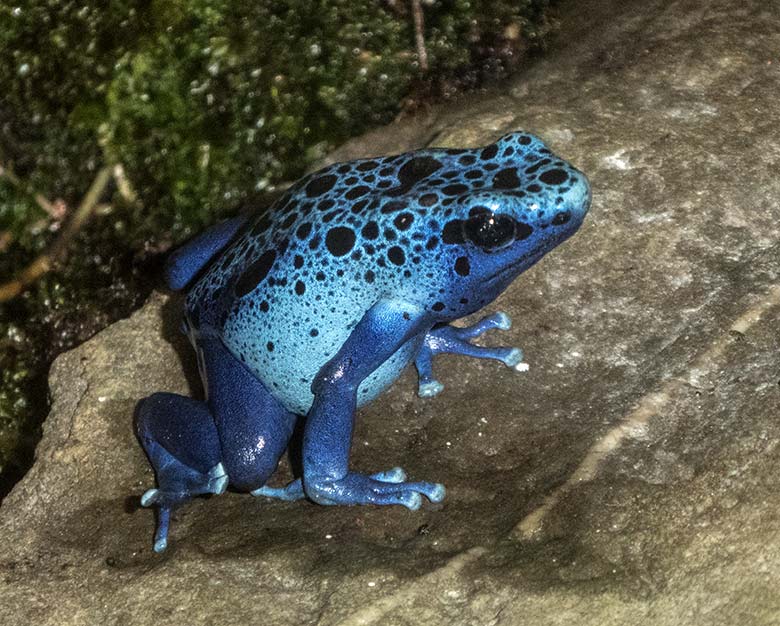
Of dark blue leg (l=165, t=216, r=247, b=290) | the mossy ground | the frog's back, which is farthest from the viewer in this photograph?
the mossy ground

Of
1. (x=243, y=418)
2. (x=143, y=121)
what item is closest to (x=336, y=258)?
(x=243, y=418)

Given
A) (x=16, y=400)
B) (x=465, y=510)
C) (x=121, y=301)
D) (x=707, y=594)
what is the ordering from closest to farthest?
(x=707, y=594)
(x=465, y=510)
(x=16, y=400)
(x=121, y=301)

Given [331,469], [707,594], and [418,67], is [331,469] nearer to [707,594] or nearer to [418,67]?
[707,594]

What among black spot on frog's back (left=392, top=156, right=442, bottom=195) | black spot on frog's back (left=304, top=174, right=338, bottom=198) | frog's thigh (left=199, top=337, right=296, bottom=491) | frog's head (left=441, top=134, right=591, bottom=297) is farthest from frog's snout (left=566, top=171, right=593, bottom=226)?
frog's thigh (left=199, top=337, right=296, bottom=491)

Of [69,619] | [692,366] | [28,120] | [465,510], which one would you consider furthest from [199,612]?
[28,120]

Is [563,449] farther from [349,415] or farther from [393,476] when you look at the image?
[349,415]

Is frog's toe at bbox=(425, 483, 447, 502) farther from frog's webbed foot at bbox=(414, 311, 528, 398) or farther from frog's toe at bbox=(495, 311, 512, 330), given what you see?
frog's toe at bbox=(495, 311, 512, 330)

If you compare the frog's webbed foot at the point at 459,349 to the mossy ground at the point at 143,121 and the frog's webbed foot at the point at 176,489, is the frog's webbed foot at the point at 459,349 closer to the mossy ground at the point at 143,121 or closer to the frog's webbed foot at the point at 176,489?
the frog's webbed foot at the point at 176,489

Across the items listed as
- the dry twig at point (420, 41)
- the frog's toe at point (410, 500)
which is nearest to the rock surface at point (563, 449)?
the frog's toe at point (410, 500)
